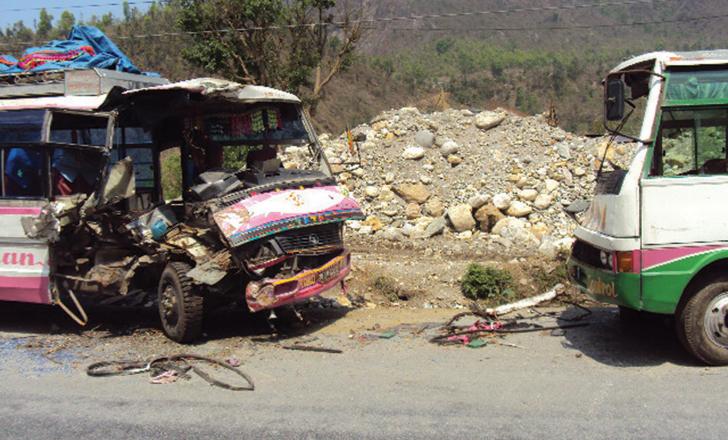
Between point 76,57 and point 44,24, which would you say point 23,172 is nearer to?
point 76,57

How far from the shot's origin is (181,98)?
689 cm

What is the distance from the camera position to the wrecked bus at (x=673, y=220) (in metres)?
5.33

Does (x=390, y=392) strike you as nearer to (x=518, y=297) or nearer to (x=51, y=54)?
(x=518, y=297)

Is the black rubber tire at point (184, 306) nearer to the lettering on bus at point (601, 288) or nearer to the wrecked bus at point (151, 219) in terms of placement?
the wrecked bus at point (151, 219)

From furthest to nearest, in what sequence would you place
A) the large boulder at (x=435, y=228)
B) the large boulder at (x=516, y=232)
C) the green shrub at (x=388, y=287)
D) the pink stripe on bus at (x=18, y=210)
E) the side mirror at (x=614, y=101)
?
the large boulder at (x=435, y=228) < the large boulder at (x=516, y=232) < the green shrub at (x=388, y=287) < the pink stripe on bus at (x=18, y=210) < the side mirror at (x=614, y=101)

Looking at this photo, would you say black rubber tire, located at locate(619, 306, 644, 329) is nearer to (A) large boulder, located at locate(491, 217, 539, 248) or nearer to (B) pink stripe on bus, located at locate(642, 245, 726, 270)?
(B) pink stripe on bus, located at locate(642, 245, 726, 270)

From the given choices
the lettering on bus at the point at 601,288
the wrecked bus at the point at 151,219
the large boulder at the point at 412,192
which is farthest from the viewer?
the large boulder at the point at 412,192

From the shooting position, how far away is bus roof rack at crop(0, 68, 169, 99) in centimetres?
740

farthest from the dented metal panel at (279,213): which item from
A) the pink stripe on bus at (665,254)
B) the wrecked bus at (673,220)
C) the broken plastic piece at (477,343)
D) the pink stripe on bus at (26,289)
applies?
the pink stripe on bus at (665,254)

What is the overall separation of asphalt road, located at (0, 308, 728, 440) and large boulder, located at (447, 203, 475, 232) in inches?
261

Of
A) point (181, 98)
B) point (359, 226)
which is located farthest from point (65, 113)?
point (359, 226)

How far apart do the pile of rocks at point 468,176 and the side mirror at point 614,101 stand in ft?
19.9

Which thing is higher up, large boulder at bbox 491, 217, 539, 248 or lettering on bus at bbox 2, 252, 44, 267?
lettering on bus at bbox 2, 252, 44, 267

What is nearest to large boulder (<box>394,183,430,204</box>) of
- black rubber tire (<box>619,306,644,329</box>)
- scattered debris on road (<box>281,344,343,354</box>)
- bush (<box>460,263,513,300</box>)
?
bush (<box>460,263,513,300</box>)
